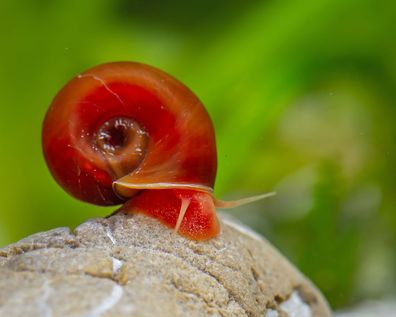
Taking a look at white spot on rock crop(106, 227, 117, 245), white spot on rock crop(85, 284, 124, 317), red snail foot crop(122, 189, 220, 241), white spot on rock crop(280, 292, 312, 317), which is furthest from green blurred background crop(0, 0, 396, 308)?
white spot on rock crop(85, 284, 124, 317)

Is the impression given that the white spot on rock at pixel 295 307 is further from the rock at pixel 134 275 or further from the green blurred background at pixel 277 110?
the green blurred background at pixel 277 110

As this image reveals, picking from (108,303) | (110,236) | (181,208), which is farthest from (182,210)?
(108,303)

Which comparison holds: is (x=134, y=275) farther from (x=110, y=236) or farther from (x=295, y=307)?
(x=295, y=307)

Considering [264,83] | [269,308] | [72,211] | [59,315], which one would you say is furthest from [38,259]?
[264,83]

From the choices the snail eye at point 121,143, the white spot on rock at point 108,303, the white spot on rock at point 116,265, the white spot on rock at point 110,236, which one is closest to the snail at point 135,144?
the snail eye at point 121,143

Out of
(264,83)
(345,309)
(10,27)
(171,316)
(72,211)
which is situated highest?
(10,27)

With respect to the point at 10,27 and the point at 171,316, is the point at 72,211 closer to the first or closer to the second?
the point at 10,27
